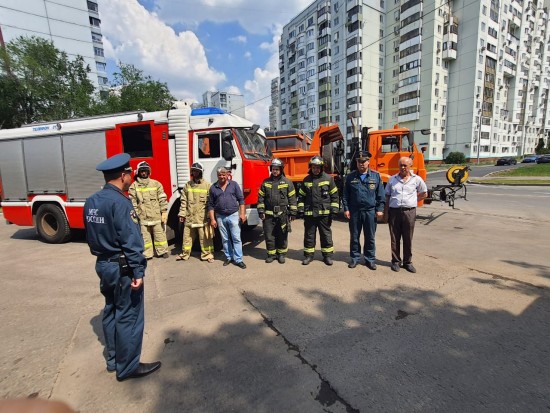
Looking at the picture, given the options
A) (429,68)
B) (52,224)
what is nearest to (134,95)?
(52,224)

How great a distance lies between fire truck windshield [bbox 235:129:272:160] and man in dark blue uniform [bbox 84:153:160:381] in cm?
347

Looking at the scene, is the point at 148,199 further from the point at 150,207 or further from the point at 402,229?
the point at 402,229

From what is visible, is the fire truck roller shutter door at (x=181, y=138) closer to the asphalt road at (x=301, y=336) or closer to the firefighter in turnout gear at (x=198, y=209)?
the firefighter in turnout gear at (x=198, y=209)

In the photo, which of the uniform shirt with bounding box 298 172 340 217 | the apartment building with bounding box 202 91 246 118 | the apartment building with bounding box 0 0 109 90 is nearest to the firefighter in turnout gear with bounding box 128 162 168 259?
the uniform shirt with bounding box 298 172 340 217

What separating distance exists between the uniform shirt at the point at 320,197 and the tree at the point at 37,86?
24472 millimetres

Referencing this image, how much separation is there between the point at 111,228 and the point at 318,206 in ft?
11.2

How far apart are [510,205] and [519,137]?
70.8 m

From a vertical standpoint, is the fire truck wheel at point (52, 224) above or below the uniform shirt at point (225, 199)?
below

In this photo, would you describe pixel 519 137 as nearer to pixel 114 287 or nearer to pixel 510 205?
pixel 510 205

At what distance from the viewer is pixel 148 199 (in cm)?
537

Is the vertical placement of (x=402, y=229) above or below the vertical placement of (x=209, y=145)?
below

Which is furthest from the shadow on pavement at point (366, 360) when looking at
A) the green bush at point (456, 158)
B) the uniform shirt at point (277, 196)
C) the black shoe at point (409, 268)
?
the green bush at point (456, 158)

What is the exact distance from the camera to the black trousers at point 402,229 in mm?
4594

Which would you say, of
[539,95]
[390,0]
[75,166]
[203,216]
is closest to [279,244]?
[203,216]
